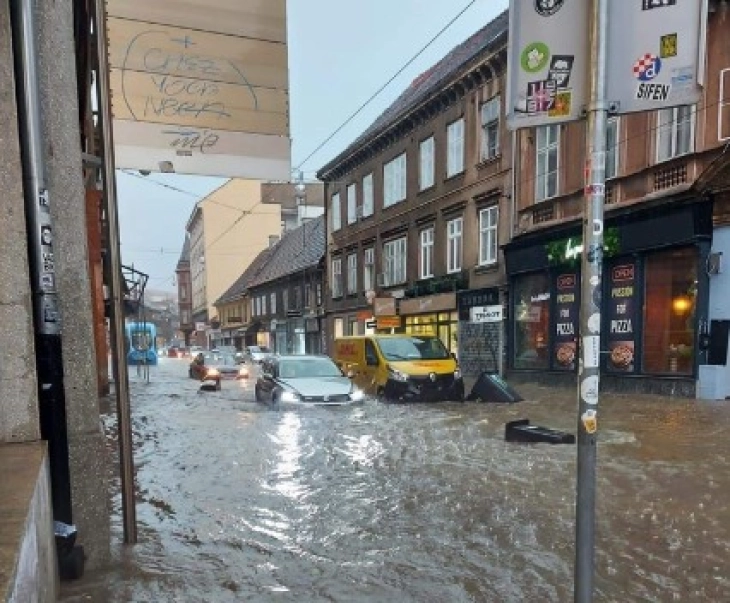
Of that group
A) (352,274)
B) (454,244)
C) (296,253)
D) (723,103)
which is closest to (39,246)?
(723,103)

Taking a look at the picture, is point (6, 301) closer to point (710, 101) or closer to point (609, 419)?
point (609, 419)

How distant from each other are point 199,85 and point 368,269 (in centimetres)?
2436

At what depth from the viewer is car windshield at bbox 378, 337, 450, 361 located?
1510cm

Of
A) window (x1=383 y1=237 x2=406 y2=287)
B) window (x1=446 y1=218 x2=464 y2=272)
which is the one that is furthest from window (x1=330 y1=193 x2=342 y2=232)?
window (x1=446 y1=218 x2=464 y2=272)

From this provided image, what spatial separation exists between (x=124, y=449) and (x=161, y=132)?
209 centimetres

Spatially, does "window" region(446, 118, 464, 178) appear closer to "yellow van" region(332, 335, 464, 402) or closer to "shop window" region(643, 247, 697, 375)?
"yellow van" region(332, 335, 464, 402)

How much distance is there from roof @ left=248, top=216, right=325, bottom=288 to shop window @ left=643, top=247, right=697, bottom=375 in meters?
22.2

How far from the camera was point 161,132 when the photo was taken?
3.89 meters

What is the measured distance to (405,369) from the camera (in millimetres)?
14328

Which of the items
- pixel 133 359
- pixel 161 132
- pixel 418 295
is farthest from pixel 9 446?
pixel 133 359

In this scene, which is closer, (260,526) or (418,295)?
(260,526)

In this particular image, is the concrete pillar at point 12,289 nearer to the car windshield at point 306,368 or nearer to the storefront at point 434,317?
the car windshield at point 306,368

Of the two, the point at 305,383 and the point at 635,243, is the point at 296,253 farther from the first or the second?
the point at 635,243

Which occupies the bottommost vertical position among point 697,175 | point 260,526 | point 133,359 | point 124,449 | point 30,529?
point 133,359
